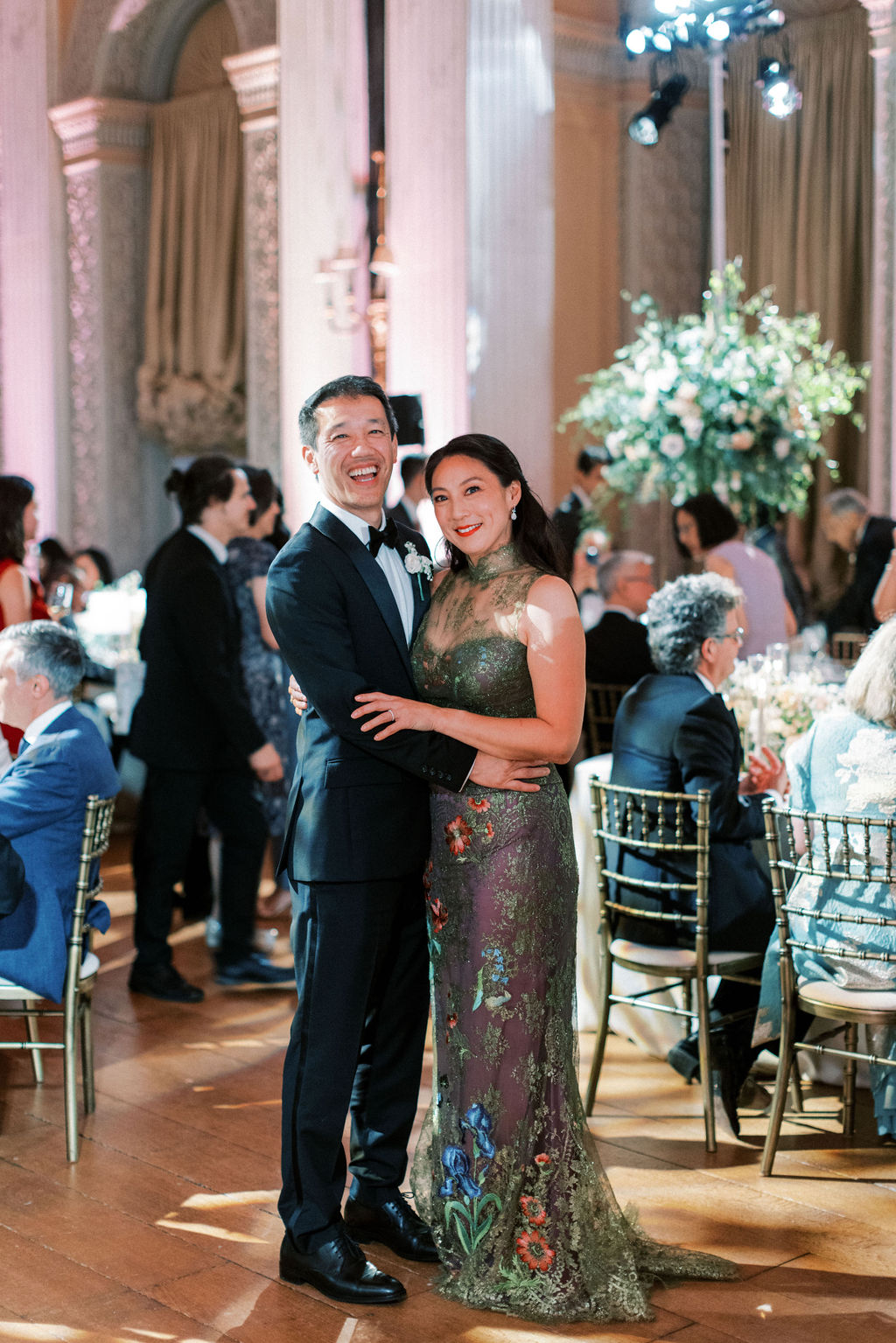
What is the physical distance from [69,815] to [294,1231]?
1231 mm

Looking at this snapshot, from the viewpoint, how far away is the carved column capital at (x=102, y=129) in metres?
11.1

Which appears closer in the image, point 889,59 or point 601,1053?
point 601,1053

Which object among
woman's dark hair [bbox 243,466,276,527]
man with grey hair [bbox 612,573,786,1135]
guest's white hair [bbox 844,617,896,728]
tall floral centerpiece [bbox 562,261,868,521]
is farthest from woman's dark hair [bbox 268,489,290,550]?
guest's white hair [bbox 844,617,896,728]

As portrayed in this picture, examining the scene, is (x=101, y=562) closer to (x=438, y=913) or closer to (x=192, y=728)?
(x=192, y=728)


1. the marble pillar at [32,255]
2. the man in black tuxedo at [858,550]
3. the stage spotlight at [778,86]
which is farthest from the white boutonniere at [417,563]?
the marble pillar at [32,255]

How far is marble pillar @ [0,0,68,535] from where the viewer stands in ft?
36.7

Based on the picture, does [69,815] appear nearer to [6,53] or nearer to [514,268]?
[514,268]

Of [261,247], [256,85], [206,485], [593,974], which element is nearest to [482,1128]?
[593,974]

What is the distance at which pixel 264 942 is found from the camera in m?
5.64

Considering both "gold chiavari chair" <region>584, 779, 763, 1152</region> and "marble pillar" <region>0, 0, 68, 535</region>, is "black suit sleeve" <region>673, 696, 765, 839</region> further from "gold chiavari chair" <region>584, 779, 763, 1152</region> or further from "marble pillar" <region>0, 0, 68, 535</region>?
"marble pillar" <region>0, 0, 68, 535</region>

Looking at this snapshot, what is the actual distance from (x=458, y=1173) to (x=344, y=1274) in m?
0.28

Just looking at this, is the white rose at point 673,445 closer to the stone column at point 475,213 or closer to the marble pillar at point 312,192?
the stone column at point 475,213

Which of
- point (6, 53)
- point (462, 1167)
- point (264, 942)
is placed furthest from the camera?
point (6, 53)

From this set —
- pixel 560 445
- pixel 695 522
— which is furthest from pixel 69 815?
pixel 560 445
